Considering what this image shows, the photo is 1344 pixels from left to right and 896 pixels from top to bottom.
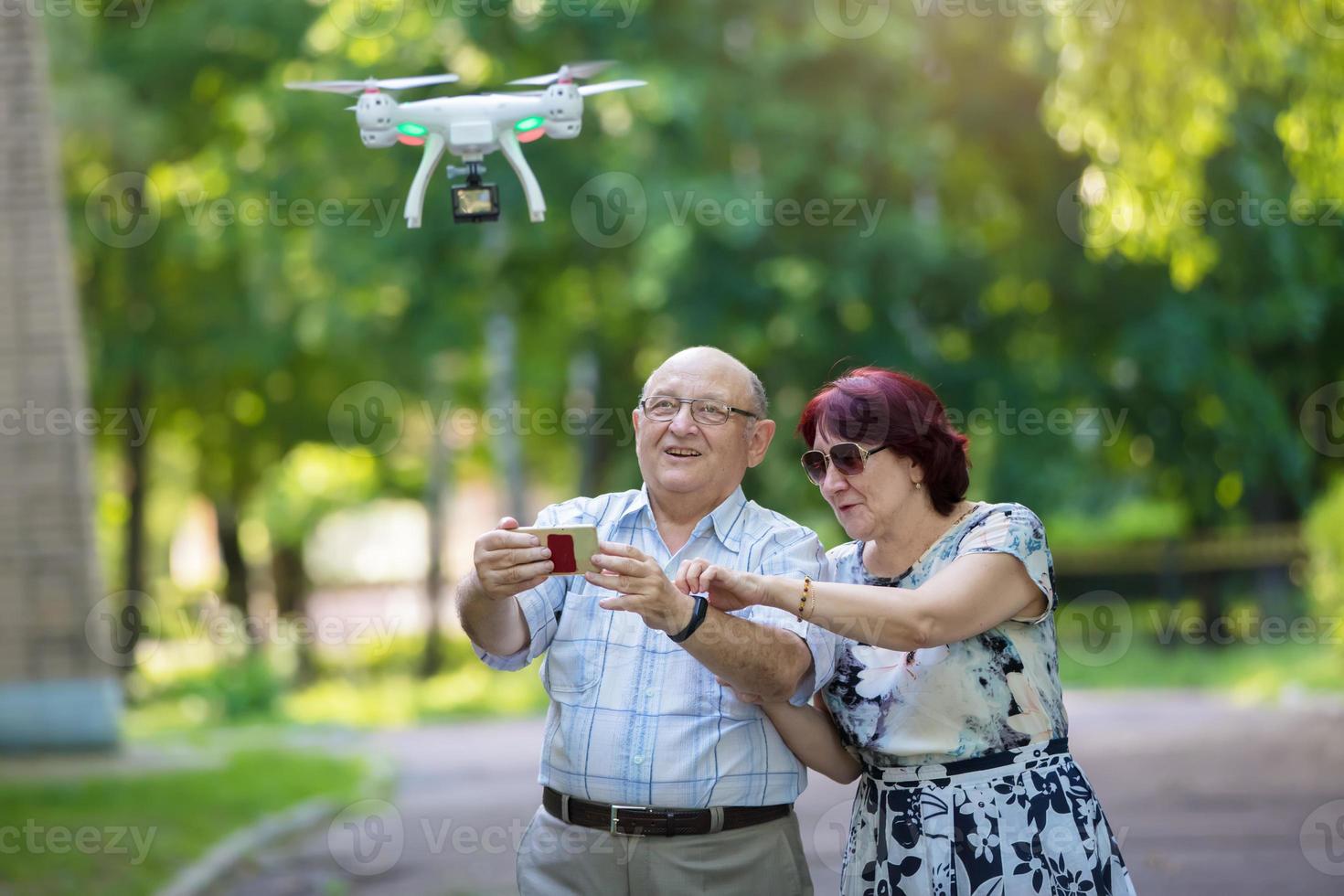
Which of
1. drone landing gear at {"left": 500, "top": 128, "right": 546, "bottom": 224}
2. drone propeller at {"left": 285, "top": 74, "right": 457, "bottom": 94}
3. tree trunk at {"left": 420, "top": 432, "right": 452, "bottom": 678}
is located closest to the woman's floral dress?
drone landing gear at {"left": 500, "top": 128, "right": 546, "bottom": 224}

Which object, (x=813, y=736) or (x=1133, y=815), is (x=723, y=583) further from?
(x=1133, y=815)

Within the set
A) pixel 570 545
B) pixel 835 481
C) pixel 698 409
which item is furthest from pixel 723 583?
pixel 698 409

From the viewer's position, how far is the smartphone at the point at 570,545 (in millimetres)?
3545

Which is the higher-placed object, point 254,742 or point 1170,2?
point 1170,2

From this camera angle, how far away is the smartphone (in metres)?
3.54

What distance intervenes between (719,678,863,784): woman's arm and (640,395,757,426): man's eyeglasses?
706 mm

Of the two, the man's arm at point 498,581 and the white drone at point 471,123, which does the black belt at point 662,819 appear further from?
the white drone at point 471,123

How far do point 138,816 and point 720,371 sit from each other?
323 inches

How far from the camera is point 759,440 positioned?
414cm

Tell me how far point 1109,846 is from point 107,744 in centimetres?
1273

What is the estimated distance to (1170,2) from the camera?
10047 millimetres

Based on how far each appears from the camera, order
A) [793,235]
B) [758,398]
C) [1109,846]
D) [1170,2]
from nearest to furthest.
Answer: [1109,846] < [758,398] < [1170,2] < [793,235]

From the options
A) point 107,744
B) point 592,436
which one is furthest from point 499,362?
point 107,744

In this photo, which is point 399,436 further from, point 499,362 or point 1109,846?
A: point 1109,846
